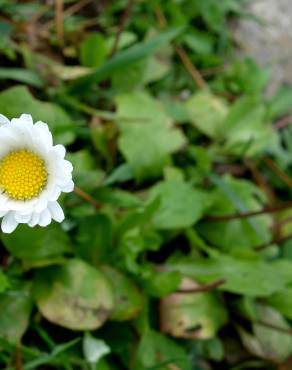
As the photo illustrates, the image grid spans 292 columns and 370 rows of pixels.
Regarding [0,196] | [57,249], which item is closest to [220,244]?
[57,249]

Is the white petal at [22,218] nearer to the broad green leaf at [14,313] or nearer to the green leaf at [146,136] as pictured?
the broad green leaf at [14,313]

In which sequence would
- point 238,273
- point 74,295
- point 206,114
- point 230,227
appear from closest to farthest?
point 74,295
point 238,273
point 230,227
point 206,114

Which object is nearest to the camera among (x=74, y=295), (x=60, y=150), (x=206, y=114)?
(x=60, y=150)

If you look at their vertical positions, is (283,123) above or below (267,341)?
above

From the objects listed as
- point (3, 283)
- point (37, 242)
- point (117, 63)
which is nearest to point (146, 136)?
point (117, 63)

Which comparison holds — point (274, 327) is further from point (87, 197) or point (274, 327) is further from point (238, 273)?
point (87, 197)
